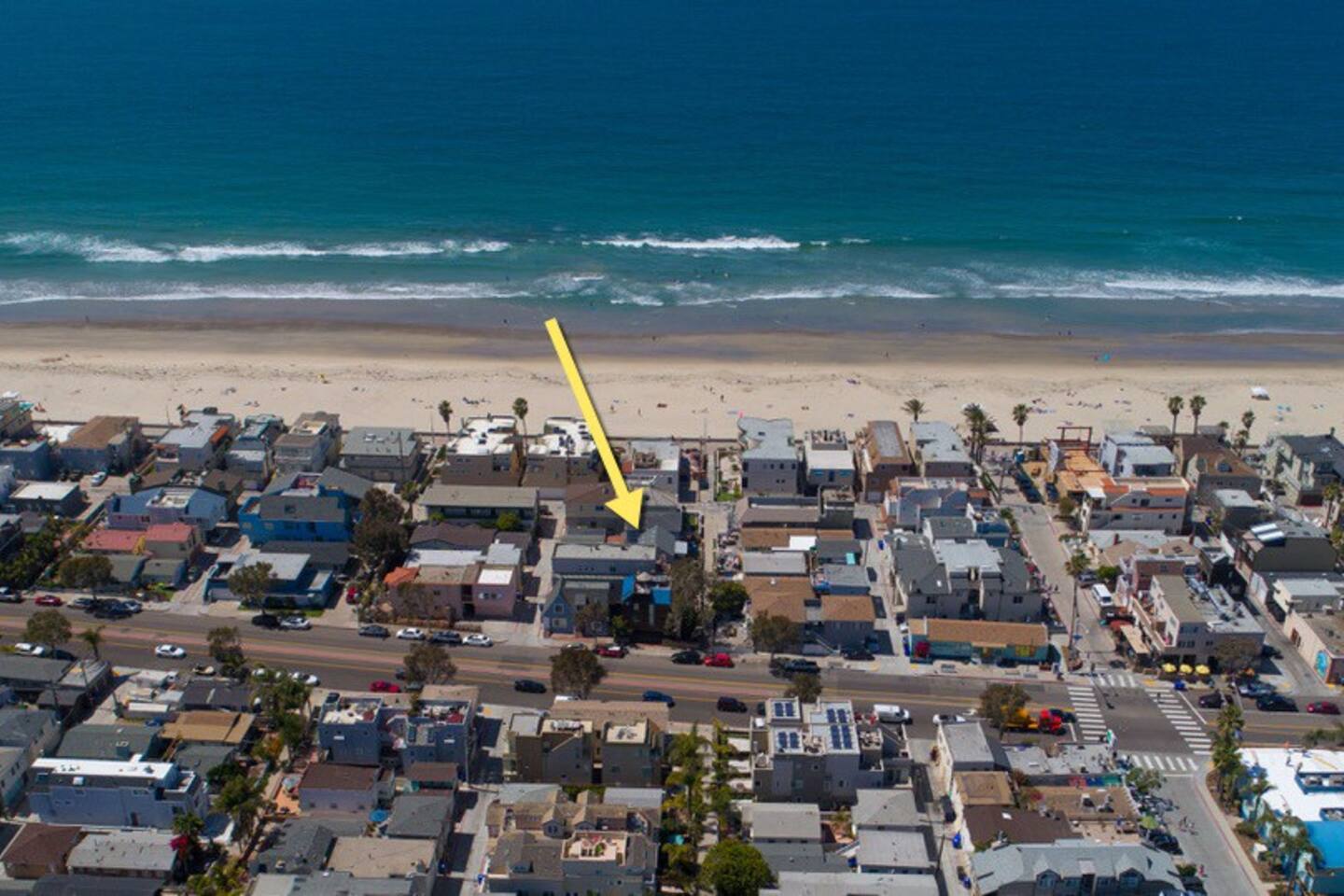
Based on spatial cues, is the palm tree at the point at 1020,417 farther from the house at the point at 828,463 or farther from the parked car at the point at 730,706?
the parked car at the point at 730,706

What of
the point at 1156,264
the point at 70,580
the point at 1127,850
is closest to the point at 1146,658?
the point at 1127,850

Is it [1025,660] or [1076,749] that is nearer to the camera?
[1076,749]

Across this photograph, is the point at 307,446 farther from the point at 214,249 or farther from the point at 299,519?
the point at 214,249

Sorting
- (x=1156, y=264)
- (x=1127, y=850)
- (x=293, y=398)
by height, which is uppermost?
(x=1156, y=264)

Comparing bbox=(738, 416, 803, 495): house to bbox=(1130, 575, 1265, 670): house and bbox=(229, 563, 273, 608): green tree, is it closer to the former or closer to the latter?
bbox=(1130, 575, 1265, 670): house

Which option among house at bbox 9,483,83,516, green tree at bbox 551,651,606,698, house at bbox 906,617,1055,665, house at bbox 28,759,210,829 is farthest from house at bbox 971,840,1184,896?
house at bbox 9,483,83,516

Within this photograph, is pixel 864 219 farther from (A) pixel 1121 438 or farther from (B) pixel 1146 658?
(B) pixel 1146 658

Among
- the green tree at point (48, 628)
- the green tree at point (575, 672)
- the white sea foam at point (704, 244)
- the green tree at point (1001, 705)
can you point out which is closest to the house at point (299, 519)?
the green tree at point (48, 628)
